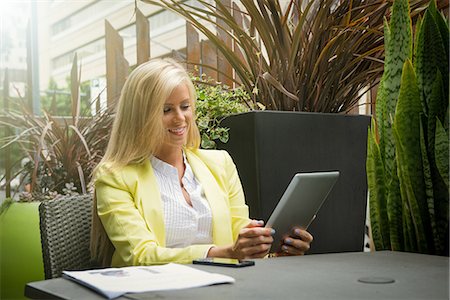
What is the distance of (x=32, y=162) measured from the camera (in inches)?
107

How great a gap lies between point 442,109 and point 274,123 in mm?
704

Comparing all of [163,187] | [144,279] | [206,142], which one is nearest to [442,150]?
[144,279]

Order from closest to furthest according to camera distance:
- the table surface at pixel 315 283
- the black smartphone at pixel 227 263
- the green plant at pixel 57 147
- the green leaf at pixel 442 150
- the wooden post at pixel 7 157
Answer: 1. the table surface at pixel 315 283
2. the black smartphone at pixel 227 263
3. the green leaf at pixel 442 150
4. the green plant at pixel 57 147
5. the wooden post at pixel 7 157

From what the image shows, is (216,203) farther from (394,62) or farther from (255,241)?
(394,62)

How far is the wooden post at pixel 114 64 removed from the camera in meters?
3.01

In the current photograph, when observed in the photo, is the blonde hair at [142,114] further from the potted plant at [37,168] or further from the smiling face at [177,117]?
the potted plant at [37,168]

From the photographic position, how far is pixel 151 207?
1839 millimetres

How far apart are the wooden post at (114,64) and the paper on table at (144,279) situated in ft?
6.26

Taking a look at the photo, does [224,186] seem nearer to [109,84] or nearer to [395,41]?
[395,41]

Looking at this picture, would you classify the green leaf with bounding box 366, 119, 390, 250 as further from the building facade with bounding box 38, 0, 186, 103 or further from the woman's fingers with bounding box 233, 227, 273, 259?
the building facade with bounding box 38, 0, 186, 103

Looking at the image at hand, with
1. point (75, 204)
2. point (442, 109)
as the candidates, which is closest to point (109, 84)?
point (75, 204)

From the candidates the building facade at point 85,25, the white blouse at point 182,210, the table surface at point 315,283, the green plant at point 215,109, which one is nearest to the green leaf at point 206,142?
the green plant at point 215,109

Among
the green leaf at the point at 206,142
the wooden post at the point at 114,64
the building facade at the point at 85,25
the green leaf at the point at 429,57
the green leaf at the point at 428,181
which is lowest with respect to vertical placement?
the green leaf at the point at 428,181

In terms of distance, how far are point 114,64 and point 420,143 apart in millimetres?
1849
